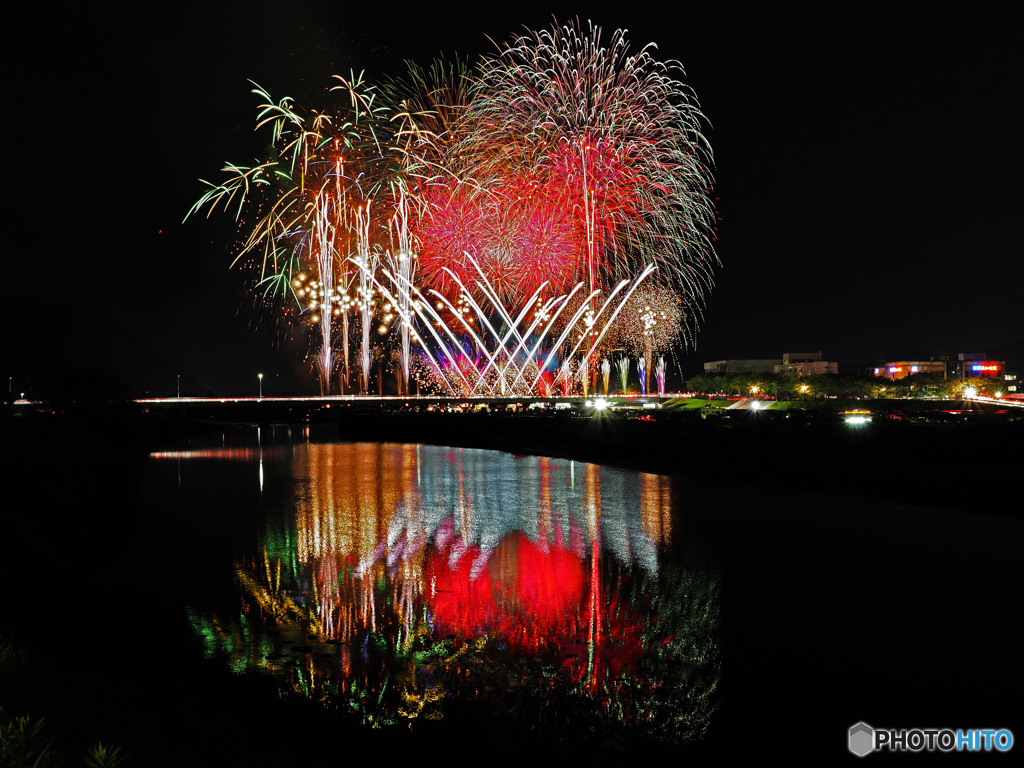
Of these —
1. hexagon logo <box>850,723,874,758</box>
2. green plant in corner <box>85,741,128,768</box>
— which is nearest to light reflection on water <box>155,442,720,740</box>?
hexagon logo <box>850,723,874,758</box>

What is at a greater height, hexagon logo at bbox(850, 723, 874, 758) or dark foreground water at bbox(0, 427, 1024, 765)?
dark foreground water at bbox(0, 427, 1024, 765)

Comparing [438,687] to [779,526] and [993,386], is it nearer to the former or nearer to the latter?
[779,526]

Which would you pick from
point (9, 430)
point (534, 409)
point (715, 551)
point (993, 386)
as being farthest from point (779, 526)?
point (993, 386)

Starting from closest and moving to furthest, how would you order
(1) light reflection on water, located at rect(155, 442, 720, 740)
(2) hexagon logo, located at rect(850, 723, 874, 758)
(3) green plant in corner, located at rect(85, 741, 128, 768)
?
(3) green plant in corner, located at rect(85, 741, 128, 768)
(2) hexagon logo, located at rect(850, 723, 874, 758)
(1) light reflection on water, located at rect(155, 442, 720, 740)

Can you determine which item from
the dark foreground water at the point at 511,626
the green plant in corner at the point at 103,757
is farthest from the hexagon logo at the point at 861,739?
the green plant in corner at the point at 103,757

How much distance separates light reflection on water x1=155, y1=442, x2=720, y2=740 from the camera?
7.86 m

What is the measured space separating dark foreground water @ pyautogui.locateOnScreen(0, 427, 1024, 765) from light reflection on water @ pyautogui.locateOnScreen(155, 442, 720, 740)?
2.1 inches

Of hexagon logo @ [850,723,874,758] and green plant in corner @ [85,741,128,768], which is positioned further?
hexagon logo @ [850,723,874,758]

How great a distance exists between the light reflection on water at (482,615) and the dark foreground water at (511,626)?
0.05 meters

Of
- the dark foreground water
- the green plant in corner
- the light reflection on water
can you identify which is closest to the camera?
the green plant in corner

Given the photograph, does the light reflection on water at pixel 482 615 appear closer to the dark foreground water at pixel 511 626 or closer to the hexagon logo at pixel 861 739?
the dark foreground water at pixel 511 626

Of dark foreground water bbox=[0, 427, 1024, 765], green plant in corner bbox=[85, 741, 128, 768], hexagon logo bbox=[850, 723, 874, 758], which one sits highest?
green plant in corner bbox=[85, 741, 128, 768]

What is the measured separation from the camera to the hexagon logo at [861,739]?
6.86 m

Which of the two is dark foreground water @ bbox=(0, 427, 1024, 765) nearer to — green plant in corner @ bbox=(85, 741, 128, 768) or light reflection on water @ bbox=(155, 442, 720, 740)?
light reflection on water @ bbox=(155, 442, 720, 740)
